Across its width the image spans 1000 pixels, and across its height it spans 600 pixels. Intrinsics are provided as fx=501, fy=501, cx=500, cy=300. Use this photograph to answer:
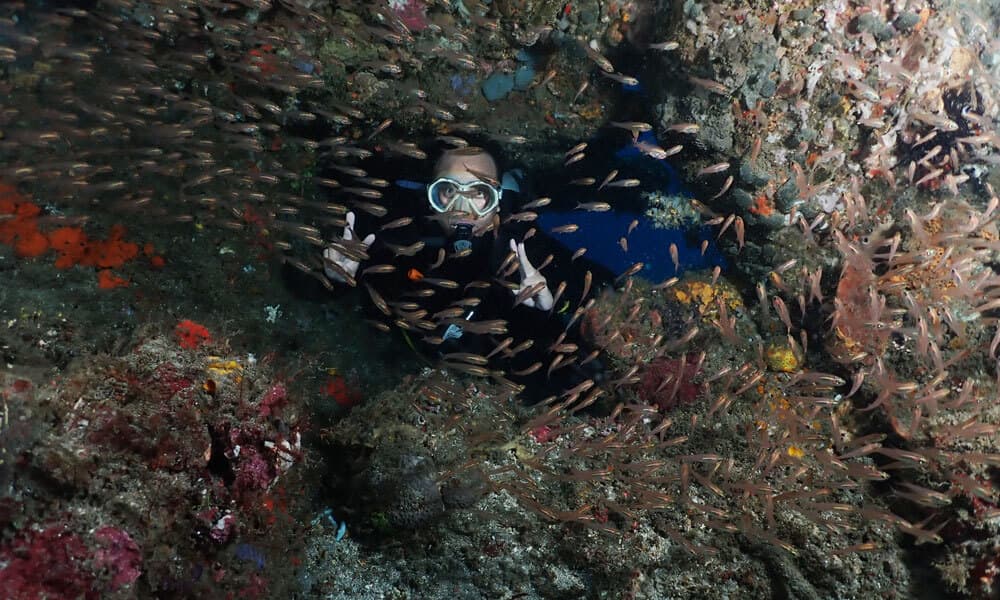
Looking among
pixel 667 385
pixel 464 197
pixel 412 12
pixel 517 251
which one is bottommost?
pixel 667 385

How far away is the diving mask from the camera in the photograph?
19.3ft

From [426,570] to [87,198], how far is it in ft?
20.9

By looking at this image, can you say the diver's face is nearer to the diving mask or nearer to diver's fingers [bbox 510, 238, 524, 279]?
the diving mask

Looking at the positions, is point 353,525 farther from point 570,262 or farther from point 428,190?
point 570,262

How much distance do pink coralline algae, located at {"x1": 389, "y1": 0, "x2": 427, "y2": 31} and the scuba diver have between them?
202 cm

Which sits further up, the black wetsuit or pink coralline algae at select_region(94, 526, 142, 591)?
pink coralline algae at select_region(94, 526, 142, 591)

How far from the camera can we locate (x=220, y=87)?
6.98 m

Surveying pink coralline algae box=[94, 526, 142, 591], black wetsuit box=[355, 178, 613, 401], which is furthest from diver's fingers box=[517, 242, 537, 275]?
pink coralline algae box=[94, 526, 142, 591]

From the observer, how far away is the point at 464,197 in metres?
5.96

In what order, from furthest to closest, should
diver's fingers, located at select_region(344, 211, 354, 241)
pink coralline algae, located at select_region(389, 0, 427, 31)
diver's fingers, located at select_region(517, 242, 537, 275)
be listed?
pink coralline algae, located at select_region(389, 0, 427, 31)
diver's fingers, located at select_region(517, 242, 537, 275)
diver's fingers, located at select_region(344, 211, 354, 241)

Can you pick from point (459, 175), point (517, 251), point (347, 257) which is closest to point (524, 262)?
point (517, 251)

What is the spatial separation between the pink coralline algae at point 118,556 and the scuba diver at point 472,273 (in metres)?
2.98

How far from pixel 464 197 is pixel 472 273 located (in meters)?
0.92

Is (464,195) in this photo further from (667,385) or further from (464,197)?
(667,385)
